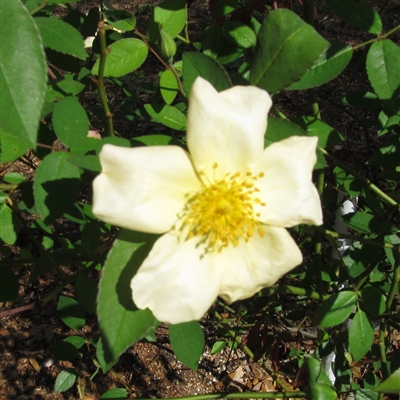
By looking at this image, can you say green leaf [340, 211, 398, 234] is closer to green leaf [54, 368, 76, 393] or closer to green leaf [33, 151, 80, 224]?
green leaf [33, 151, 80, 224]

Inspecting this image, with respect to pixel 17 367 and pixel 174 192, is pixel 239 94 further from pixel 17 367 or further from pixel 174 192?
pixel 17 367

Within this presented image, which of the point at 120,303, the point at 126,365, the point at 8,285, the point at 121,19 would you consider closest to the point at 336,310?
the point at 120,303

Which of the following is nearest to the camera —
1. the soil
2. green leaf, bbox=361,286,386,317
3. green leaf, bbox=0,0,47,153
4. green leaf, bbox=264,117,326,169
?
green leaf, bbox=0,0,47,153

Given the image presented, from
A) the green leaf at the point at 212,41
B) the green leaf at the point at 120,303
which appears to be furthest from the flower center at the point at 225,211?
the green leaf at the point at 212,41

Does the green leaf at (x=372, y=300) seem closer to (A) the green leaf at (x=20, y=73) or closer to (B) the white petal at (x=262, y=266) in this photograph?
(B) the white petal at (x=262, y=266)

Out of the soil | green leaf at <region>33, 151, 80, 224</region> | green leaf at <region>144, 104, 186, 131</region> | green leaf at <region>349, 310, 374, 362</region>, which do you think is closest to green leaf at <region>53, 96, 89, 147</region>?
green leaf at <region>33, 151, 80, 224</region>

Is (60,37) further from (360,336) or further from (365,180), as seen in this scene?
(360,336)

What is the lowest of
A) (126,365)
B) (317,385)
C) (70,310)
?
(126,365)
